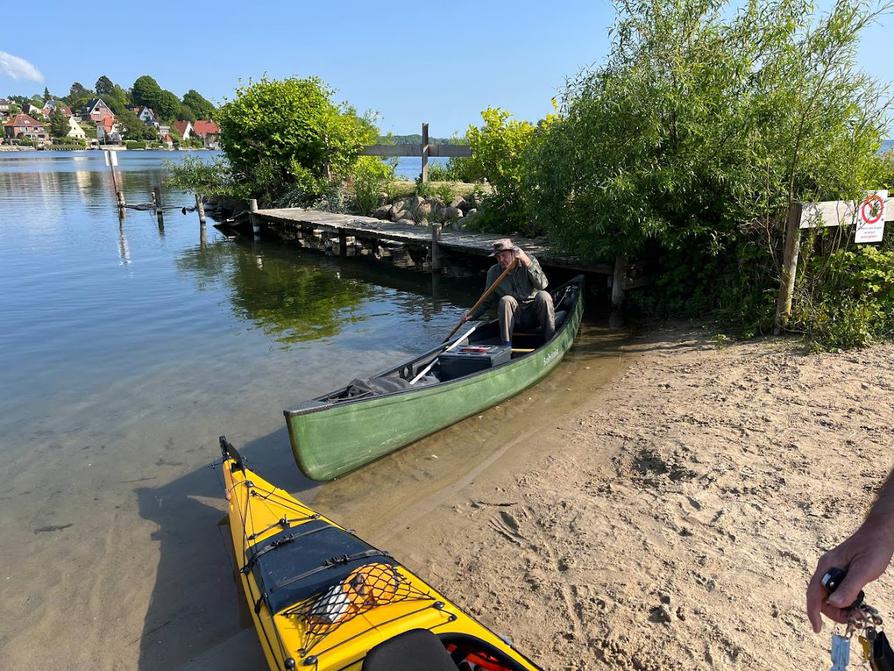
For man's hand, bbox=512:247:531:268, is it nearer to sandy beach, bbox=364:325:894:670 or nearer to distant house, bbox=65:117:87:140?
sandy beach, bbox=364:325:894:670

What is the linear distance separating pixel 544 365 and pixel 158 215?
2341cm

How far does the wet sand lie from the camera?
158 inches

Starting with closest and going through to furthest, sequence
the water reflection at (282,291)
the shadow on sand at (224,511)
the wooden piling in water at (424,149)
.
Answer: the shadow on sand at (224,511)
the water reflection at (282,291)
the wooden piling in water at (424,149)

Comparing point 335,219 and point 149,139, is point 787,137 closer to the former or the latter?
point 335,219

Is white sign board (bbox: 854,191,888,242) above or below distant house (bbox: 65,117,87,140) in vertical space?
below

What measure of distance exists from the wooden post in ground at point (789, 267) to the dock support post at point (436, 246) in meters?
9.21

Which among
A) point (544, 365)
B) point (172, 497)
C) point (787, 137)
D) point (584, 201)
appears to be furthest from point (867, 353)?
point (172, 497)

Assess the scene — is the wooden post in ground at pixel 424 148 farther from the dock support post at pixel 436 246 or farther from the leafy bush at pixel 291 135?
the dock support post at pixel 436 246

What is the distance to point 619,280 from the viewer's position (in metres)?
11.9

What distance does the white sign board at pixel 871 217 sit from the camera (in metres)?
8.16

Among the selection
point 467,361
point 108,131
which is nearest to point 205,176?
point 467,361

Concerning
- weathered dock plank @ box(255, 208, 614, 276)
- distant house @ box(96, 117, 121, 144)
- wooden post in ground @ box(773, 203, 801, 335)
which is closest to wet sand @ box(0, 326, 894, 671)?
wooden post in ground @ box(773, 203, 801, 335)

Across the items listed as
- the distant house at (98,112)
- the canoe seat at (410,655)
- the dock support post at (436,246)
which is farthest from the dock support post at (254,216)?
the distant house at (98,112)

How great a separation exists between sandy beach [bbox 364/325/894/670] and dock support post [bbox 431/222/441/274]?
30.9 feet
